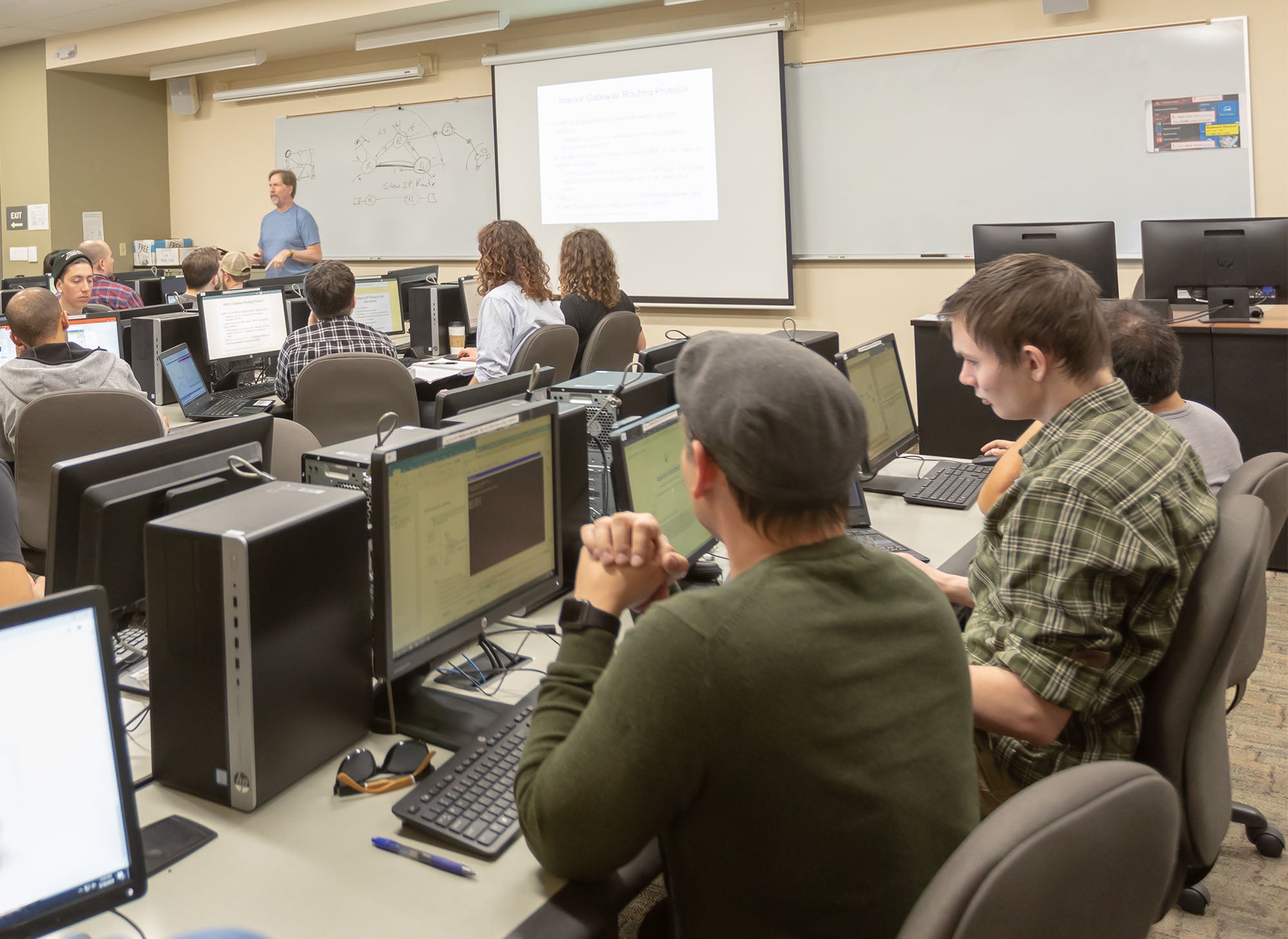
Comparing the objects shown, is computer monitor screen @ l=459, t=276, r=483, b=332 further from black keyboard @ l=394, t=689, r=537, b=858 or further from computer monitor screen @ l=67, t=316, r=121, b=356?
black keyboard @ l=394, t=689, r=537, b=858

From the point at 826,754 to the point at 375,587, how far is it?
0.69 meters

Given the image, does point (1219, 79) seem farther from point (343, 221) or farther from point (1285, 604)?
point (343, 221)

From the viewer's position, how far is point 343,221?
7828mm

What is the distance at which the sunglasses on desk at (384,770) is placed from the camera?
1.33 metres

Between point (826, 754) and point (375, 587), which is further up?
point (375, 587)

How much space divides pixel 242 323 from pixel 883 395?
2930 mm

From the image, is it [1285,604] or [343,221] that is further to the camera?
[343,221]

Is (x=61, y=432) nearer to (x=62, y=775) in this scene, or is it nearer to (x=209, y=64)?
(x=62, y=775)

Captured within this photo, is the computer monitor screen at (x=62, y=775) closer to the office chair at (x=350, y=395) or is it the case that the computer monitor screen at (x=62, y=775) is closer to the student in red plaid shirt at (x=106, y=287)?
the office chair at (x=350, y=395)

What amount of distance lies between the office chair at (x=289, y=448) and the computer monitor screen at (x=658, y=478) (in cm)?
78

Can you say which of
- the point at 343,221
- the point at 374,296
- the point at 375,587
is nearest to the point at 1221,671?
the point at 375,587

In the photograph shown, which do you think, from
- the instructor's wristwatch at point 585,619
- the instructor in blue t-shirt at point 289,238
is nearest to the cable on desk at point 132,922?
the instructor's wristwatch at point 585,619

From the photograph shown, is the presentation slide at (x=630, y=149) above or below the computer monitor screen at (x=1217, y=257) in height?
above

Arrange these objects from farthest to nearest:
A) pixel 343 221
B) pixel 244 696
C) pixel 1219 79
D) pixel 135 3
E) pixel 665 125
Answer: pixel 343 221
pixel 135 3
pixel 665 125
pixel 1219 79
pixel 244 696
